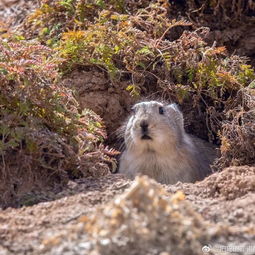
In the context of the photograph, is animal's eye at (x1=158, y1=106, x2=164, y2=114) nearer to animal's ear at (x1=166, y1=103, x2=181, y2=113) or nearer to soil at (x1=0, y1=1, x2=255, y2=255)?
animal's ear at (x1=166, y1=103, x2=181, y2=113)

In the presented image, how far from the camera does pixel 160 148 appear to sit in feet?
25.6

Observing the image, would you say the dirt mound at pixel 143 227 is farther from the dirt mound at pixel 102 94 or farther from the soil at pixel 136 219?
the dirt mound at pixel 102 94

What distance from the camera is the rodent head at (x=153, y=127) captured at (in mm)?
7559

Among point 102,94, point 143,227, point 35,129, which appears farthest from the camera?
point 102,94

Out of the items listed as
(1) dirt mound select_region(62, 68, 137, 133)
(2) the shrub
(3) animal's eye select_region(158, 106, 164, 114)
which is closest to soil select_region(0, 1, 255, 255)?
(2) the shrub

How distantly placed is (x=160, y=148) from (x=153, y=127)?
1.10 feet

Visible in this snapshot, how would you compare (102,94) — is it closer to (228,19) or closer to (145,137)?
(145,137)

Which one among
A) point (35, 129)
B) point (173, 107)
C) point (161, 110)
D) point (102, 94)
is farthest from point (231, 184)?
point (102, 94)

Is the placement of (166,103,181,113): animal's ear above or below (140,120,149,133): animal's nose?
above

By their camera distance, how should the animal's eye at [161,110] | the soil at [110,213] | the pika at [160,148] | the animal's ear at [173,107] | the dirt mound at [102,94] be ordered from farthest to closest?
the dirt mound at [102,94]
the animal's ear at [173,107]
the animal's eye at [161,110]
the pika at [160,148]
the soil at [110,213]

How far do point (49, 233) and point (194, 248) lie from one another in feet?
3.56

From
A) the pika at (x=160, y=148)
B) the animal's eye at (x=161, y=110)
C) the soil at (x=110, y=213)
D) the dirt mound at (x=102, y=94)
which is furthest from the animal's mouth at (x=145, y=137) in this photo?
the soil at (x=110, y=213)

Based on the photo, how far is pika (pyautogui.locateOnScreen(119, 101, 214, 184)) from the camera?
7609mm

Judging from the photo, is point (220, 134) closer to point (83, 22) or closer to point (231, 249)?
point (83, 22)
